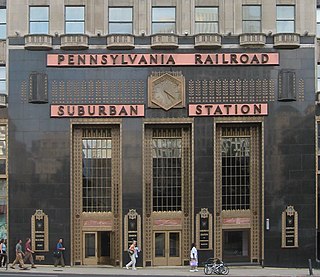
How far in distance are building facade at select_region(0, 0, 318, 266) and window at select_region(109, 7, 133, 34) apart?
0.07 meters

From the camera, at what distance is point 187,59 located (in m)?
34.5

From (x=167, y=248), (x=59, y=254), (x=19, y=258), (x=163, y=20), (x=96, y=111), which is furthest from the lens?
(x=163, y=20)

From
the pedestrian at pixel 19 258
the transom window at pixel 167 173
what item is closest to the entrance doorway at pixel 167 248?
the transom window at pixel 167 173

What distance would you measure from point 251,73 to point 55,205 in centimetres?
1533

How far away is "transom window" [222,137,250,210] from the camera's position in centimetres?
3503

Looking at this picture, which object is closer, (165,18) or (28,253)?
(28,253)

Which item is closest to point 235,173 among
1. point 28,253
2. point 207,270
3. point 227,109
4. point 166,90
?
point 227,109

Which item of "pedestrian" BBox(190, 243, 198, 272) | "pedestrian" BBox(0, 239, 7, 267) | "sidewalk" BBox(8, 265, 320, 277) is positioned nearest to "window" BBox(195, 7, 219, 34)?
"pedestrian" BBox(190, 243, 198, 272)

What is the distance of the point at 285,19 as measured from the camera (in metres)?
35.0

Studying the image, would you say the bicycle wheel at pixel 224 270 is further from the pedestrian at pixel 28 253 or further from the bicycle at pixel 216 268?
the pedestrian at pixel 28 253

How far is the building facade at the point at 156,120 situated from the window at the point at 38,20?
7 centimetres

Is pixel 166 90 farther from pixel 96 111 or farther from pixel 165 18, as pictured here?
pixel 165 18

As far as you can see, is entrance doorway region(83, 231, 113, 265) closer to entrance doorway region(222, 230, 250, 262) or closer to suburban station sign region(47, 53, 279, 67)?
entrance doorway region(222, 230, 250, 262)

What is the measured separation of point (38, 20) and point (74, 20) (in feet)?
7.75
